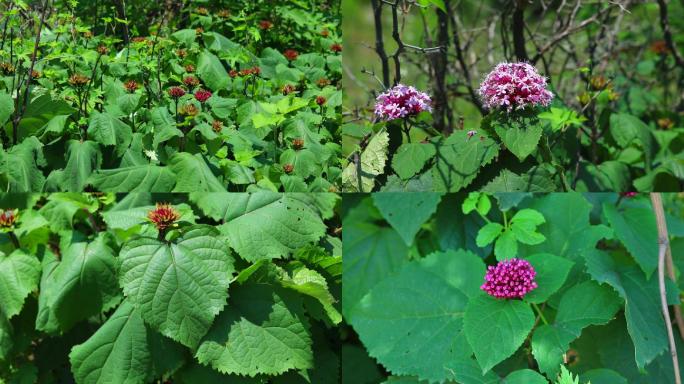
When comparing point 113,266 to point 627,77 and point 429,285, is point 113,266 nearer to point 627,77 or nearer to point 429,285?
point 429,285

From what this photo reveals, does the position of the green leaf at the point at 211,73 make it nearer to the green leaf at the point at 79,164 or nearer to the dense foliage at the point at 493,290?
the green leaf at the point at 79,164

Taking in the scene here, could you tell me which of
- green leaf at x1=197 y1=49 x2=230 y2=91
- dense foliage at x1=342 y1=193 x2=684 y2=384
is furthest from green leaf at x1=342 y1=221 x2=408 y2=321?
green leaf at x1=197 y1=49 x2=230 y2=91

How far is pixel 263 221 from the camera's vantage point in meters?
1.76

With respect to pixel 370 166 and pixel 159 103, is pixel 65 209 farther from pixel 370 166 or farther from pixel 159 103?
pixel 370 166

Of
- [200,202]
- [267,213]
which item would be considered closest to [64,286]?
[200,202]

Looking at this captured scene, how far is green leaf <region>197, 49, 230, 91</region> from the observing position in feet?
8.36

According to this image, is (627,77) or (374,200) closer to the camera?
(374,200)

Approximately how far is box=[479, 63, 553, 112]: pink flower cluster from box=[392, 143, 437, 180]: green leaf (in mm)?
219

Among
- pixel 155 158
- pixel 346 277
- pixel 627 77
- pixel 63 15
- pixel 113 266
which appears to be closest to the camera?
pixel 113 266

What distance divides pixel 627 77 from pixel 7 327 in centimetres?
290

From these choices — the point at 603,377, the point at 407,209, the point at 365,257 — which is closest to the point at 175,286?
the point at 365,257

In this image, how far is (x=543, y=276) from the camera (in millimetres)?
1787

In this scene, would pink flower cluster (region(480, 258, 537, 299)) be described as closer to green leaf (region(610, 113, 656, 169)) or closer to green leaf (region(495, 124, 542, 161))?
green leaf (region(495, 124, 542, 161))

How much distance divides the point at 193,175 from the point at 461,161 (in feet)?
2.51
